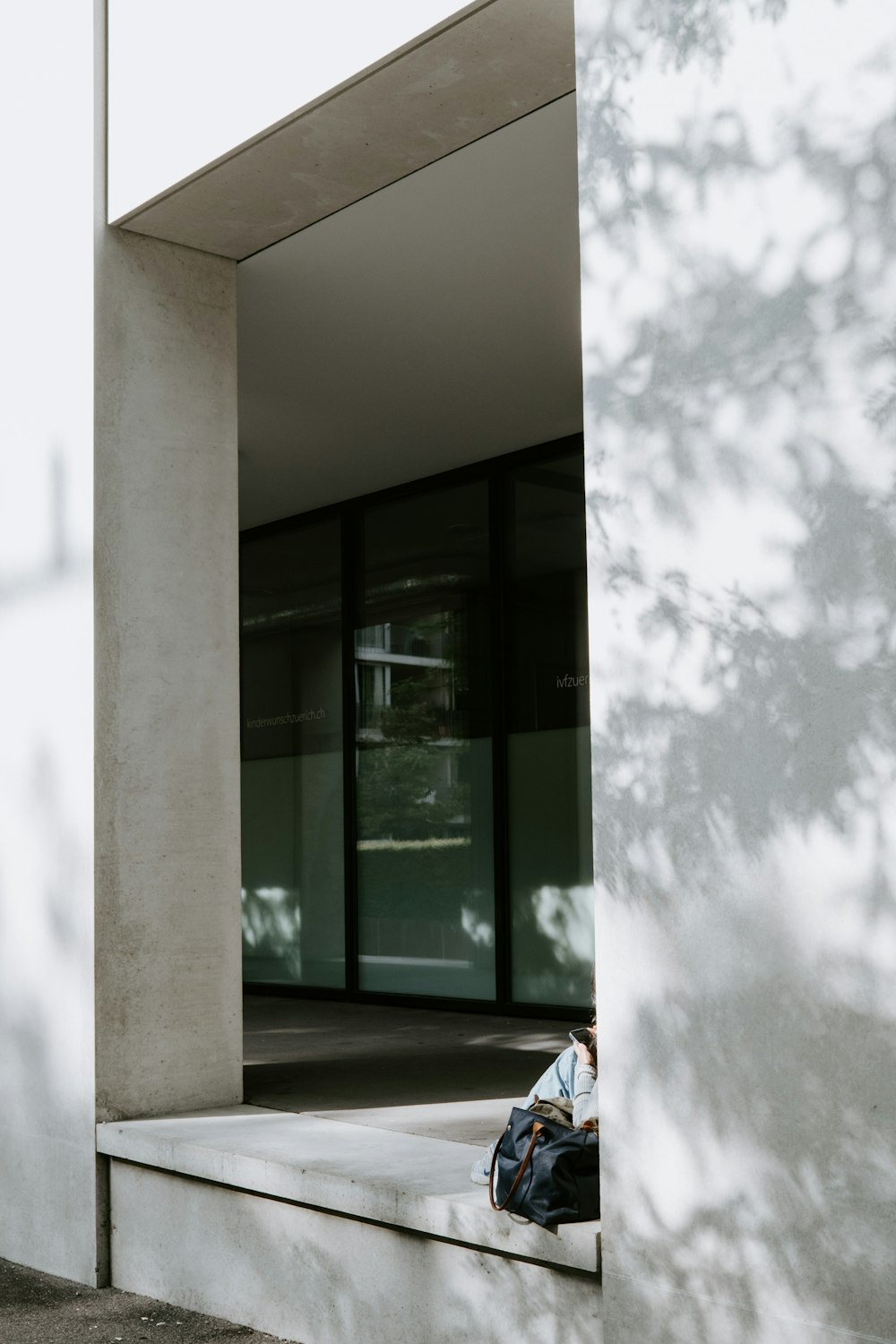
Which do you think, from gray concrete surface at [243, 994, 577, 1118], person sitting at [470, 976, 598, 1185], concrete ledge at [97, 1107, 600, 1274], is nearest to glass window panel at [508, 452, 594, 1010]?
gray concrete surface at [243, 994, 577, 1118]

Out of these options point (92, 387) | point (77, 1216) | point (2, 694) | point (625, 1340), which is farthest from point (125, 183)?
point (625, 1340)

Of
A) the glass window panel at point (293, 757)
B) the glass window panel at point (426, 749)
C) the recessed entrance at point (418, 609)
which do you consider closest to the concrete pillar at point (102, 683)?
the recessed entrance at point (418, 609)

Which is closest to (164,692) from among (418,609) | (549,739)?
(549,739)

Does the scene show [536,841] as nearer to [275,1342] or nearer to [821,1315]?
[275,1342]

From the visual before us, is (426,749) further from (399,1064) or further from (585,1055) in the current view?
(585,1055)

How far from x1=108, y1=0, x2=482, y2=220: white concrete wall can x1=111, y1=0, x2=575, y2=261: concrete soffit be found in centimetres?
6

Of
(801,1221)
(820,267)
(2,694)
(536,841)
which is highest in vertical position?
(820,267)

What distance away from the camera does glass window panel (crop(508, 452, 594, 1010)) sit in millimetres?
9711

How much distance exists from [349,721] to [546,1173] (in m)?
7.71

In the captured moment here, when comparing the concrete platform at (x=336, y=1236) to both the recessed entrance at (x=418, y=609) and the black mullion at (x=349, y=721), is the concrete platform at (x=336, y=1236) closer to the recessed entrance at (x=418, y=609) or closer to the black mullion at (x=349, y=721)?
the recessed entrance at (x=418, y=609)

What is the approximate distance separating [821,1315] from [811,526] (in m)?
1.82

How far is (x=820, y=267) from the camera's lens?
346cm

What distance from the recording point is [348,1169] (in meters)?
4.74

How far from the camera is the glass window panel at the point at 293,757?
11.7 metres
